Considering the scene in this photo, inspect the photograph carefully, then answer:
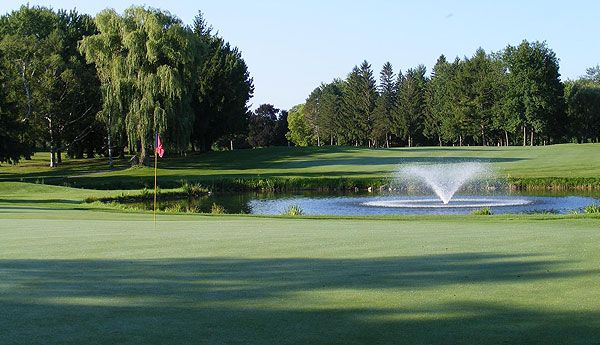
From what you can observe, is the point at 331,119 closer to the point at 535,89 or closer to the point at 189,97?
the point at 535,89

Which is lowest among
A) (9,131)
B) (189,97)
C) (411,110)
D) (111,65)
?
(9,131)

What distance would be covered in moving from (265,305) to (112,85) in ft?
174

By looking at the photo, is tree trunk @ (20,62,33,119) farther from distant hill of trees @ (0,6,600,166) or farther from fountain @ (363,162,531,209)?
fountain @ (363,162,531,209)

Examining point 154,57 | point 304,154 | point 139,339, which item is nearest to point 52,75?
point 154,57

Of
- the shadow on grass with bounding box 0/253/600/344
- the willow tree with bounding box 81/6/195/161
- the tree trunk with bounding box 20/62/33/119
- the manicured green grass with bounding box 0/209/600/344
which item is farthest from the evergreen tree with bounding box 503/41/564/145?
the shadow on grass with bounding box 0/253/600/344

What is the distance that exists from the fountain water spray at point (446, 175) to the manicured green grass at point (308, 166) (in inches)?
55.7

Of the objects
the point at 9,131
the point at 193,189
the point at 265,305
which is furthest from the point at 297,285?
the point at 9,131

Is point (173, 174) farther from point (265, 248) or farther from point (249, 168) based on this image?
point (265, 248)

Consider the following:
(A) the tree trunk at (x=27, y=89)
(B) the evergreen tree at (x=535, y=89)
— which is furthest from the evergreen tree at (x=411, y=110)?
(A) the tree trunk at (x=27, y=89)

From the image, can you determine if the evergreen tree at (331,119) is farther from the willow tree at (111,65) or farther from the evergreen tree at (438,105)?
the willow tree at (111,65)

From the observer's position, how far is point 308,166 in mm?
63688

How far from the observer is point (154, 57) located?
5738cm

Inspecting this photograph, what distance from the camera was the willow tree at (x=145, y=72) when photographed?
56562 millimetres

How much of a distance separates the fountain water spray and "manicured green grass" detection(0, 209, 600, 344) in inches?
1010
